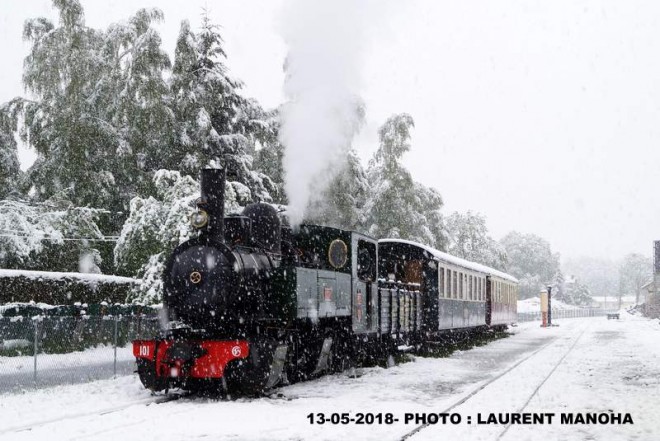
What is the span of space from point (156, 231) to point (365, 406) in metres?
11.3

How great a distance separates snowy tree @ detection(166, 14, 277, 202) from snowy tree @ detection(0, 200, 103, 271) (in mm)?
5066

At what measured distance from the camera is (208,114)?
1081 inches

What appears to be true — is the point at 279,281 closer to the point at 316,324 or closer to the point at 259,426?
the point at 316,324

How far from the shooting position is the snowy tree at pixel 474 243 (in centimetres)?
6662

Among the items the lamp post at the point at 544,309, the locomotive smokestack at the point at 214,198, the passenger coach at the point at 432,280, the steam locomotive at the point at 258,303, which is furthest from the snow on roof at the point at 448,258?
the lamp post at the point at 544,309

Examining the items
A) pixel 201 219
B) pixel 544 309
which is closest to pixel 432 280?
pixel 201 219

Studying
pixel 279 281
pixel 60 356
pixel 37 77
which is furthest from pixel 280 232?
pixel 37 77

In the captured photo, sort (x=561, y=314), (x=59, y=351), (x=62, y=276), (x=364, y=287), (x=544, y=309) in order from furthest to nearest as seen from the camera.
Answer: (x=561, y=314) < (x=544, y=309) < (x=62, y=276) < (x=59, y=351) < (x=364, y=287)

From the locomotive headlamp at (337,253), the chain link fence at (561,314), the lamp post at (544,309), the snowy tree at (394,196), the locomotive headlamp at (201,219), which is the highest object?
the snowy tree at (394,196)

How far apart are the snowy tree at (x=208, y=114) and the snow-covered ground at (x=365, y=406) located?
1437cm

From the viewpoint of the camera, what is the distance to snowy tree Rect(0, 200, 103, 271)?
65.1 feet

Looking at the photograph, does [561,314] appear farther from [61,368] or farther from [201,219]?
[201,219]

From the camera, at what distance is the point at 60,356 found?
15.5 metres

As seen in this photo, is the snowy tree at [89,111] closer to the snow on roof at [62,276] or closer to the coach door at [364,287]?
the snow on roof at [62,276]
